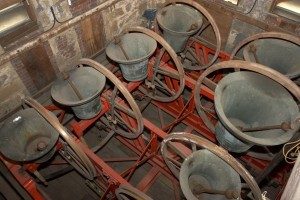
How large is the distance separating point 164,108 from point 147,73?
109cm

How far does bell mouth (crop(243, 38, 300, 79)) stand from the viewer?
4926mm

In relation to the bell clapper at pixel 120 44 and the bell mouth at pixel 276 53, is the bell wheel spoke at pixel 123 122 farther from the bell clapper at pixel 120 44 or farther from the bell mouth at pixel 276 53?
the bell mouth at pixel 276 53

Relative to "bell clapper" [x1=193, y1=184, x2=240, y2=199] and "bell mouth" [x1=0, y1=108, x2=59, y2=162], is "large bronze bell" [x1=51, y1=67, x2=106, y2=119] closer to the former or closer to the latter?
"bell mouth" [x1=0, y1=108, x2=59, y2=162]

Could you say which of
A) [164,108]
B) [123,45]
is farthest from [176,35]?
[164,108]

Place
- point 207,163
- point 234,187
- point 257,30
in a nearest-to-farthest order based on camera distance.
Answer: point 234,187, point 207,163, point 257,30

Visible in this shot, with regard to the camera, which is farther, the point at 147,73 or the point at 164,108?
the point at 164,108

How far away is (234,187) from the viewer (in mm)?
3059

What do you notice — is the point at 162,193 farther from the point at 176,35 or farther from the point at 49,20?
the point at 49,20

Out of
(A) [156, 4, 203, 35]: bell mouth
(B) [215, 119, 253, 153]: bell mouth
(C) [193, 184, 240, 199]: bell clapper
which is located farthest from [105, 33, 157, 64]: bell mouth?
(C) [193, 184, 240, 199]: bell clapper

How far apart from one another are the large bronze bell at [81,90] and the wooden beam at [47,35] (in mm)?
932

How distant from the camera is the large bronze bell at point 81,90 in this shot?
409cm

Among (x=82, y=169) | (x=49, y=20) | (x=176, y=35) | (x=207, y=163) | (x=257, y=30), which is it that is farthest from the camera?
(x=257, y=30)

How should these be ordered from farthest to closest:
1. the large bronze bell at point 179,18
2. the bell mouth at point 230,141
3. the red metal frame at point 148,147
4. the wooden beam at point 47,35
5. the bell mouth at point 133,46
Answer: the large bronze bell at point 179,18 → the bell mouth at point 133,46 → the wooden beam at point 47,35 → the red metal frame at point 148,147 → the bell mouth at point 230,141

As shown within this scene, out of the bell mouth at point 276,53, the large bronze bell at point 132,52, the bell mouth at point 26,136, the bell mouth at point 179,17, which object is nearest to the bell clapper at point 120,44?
the large bronze bell at point 132,52
